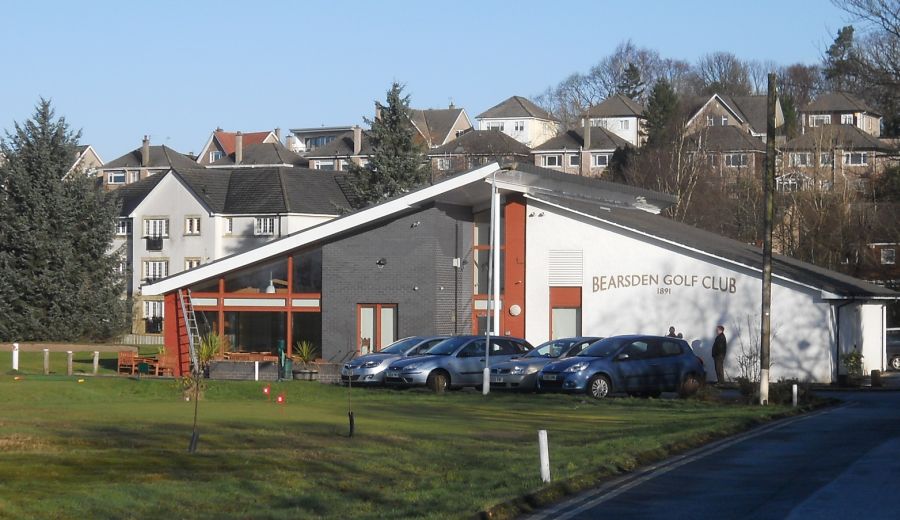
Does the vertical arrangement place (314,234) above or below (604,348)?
above

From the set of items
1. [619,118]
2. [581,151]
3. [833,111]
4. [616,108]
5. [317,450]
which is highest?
[616,108]

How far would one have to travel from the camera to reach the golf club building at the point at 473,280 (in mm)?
42688

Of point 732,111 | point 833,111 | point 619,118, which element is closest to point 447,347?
point 833,111

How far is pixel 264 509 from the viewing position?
43.9 feet

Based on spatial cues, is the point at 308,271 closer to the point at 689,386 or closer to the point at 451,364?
the point at 451,364

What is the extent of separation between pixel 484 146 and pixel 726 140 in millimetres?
26617

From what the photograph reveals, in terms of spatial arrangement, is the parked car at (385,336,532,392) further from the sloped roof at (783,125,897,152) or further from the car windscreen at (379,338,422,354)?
the sloped roof at (783,125,897,152)

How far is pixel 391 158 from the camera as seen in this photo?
7212 cm

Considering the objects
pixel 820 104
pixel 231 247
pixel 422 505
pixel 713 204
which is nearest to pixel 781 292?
pixel 422 505

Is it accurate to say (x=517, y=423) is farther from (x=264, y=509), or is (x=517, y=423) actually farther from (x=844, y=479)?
(x=264, y=509)

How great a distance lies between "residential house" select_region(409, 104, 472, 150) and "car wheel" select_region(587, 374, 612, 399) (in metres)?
112

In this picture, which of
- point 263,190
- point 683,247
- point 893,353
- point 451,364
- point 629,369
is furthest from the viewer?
point 263,190

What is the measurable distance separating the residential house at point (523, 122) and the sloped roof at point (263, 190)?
2324 inches

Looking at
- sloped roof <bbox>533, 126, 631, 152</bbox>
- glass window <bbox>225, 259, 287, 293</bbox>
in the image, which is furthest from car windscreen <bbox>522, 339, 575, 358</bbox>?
sloped roof <bbox>533, 126, 631, 152</bbox>
